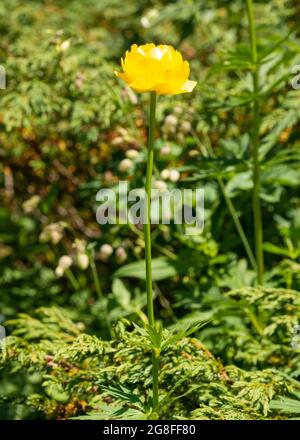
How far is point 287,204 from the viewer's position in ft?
7.84

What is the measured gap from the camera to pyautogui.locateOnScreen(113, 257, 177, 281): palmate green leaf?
79.9 inches

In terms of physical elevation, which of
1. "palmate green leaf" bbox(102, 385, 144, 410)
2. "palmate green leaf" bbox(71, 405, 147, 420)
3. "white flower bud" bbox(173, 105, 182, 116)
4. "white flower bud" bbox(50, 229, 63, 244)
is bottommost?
"palmate green leaf" bbox(71, 405, 147, 420)

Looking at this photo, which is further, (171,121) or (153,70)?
(171,121)

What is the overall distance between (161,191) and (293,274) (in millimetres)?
457

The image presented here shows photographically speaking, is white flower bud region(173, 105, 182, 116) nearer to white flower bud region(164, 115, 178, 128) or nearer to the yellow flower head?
white flower bud region(164, 115, 178, 128)

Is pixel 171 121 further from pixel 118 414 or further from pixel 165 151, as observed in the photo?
pixel 118 414

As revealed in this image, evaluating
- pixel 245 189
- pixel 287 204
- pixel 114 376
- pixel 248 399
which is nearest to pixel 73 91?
pixel 245 189

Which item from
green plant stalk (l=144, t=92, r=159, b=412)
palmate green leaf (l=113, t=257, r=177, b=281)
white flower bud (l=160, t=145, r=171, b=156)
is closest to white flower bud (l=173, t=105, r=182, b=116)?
white flower bud (l=160, t=145, r=171, b=156)

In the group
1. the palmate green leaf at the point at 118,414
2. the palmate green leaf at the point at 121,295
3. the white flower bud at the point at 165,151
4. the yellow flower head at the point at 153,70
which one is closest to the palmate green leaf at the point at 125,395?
the palmate green leaf at the point at 118,414

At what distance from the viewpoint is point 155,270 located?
2068 mm

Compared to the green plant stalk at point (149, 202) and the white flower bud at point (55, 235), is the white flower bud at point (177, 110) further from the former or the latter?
the green plant stalk at point (149, 202)

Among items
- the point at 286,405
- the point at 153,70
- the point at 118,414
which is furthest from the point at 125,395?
the point at 153,70

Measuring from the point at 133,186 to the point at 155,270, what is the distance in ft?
1.03
